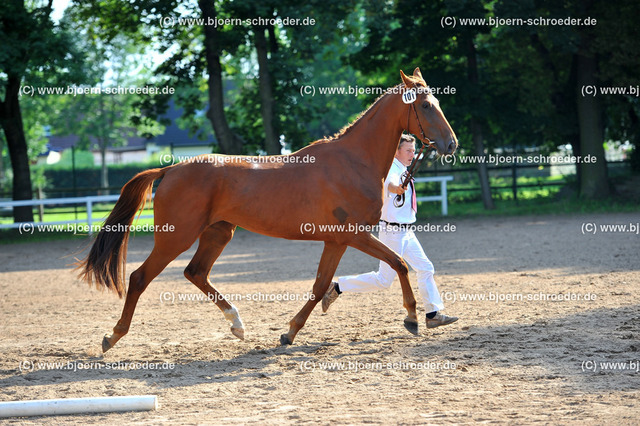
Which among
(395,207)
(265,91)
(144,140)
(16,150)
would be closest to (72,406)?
(395,207)

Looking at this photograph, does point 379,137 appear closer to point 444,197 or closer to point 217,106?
point 444,197

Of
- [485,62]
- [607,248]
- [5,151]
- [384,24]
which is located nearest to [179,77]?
[384,24]

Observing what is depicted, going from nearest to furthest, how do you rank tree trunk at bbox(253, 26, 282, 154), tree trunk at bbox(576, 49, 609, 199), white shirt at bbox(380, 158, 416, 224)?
1. white shirt at bbox(380, 158, 416, 224)
2. tree trunk at bbox(253, 26, 282, 154)
3. tree trunk at bbox(576, 49, 609, 199)

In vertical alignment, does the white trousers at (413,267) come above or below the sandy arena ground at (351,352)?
above

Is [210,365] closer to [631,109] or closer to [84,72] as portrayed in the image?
[84,72]

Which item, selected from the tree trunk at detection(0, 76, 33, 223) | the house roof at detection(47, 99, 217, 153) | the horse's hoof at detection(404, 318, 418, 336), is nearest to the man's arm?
the horse's hoof at detection(404, 318, 418, 336)

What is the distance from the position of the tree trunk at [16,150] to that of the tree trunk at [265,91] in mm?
6802

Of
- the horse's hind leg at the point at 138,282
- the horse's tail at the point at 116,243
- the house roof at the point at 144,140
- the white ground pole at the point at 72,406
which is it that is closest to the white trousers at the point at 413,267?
the horse's hind leg at the point at 138,282

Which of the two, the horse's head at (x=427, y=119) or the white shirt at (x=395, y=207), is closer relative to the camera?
the horse's head at (x=427, y=119)

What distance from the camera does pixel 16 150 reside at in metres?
19.7

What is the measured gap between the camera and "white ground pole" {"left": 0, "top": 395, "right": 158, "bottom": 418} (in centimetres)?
435

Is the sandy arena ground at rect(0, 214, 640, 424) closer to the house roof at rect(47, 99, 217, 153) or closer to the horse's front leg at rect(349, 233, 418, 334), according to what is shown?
the horse's front leg at rect(349, 233, 418, 334)

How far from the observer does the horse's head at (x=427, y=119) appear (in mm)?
A: 6215

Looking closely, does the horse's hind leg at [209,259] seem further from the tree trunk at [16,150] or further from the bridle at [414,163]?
the tree trunk at [16,150]
